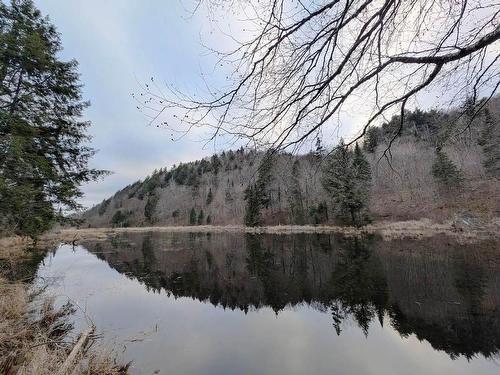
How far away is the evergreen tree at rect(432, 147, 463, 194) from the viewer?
1740 inches

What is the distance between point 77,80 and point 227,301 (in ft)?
36.0

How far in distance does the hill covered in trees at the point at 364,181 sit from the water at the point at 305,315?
339 cm

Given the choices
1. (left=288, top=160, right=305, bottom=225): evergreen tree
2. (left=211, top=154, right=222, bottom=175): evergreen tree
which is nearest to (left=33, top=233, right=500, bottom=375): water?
(left=211, top=154, right=222, bottom=175): evergreen tree

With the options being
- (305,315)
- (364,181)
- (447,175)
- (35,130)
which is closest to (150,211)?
(364,181)

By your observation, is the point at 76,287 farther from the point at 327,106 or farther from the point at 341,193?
the point at 341,193

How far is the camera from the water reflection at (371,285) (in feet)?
24.0

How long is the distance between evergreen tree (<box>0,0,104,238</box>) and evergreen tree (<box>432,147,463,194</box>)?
4588cm

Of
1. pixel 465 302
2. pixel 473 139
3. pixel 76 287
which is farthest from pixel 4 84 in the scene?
pixel 465 302

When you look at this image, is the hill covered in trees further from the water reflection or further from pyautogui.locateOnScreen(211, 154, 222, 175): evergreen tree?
the water reflection

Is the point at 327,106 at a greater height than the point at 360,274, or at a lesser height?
Answer: greater

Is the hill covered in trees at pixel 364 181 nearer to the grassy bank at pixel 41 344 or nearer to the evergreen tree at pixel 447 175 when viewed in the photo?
the evergreen tree at pixel 447 175

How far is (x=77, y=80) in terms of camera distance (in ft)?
43.2

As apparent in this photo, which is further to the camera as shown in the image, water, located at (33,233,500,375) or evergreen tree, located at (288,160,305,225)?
evergreen tree, located at (288,160,305,225)

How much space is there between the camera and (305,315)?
28.9 ft
